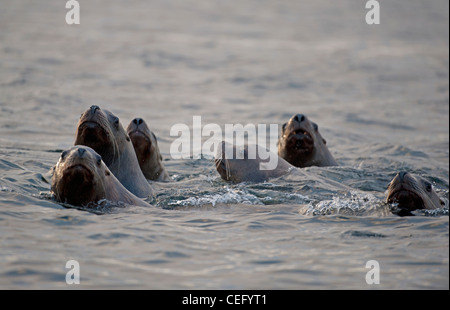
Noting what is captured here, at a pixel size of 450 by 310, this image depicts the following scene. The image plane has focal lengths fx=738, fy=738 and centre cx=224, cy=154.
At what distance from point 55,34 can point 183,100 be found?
895cm

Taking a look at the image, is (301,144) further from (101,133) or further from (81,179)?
(81,179)

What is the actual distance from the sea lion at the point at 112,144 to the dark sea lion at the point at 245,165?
43.4 inches

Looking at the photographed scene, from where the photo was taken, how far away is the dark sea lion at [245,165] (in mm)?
9484

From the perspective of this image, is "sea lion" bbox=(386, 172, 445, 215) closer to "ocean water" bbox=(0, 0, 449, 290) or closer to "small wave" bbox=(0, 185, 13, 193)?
"ocean water" bbox=(0, 0, 449, 290)

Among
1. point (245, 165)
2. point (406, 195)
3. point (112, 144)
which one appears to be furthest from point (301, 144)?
point (406, 195)

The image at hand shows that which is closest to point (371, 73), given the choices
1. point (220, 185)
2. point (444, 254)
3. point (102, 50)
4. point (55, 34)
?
point (102, 50)

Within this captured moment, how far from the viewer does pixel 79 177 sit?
7070mm

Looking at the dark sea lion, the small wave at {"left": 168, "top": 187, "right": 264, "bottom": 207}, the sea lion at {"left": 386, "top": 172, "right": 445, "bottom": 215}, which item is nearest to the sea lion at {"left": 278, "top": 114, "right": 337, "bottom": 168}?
the dark sea lion

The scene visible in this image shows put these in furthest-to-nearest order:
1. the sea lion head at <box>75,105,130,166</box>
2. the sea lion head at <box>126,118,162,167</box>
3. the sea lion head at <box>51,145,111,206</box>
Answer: the sea lion head at <box>126,118,162,167</box>, the sea lion head at <box>75,105,130,166</box>, the sea lion head at <box>51,145,111,206</box>

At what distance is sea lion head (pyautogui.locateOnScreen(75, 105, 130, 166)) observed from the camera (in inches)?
329

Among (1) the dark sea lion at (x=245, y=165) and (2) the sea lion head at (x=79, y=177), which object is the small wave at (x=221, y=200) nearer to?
(1) the dark sea lion at (x=245, y=165)

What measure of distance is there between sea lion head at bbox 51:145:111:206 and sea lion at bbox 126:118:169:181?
2.57m

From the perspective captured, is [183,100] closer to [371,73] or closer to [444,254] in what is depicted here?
[371,73]
